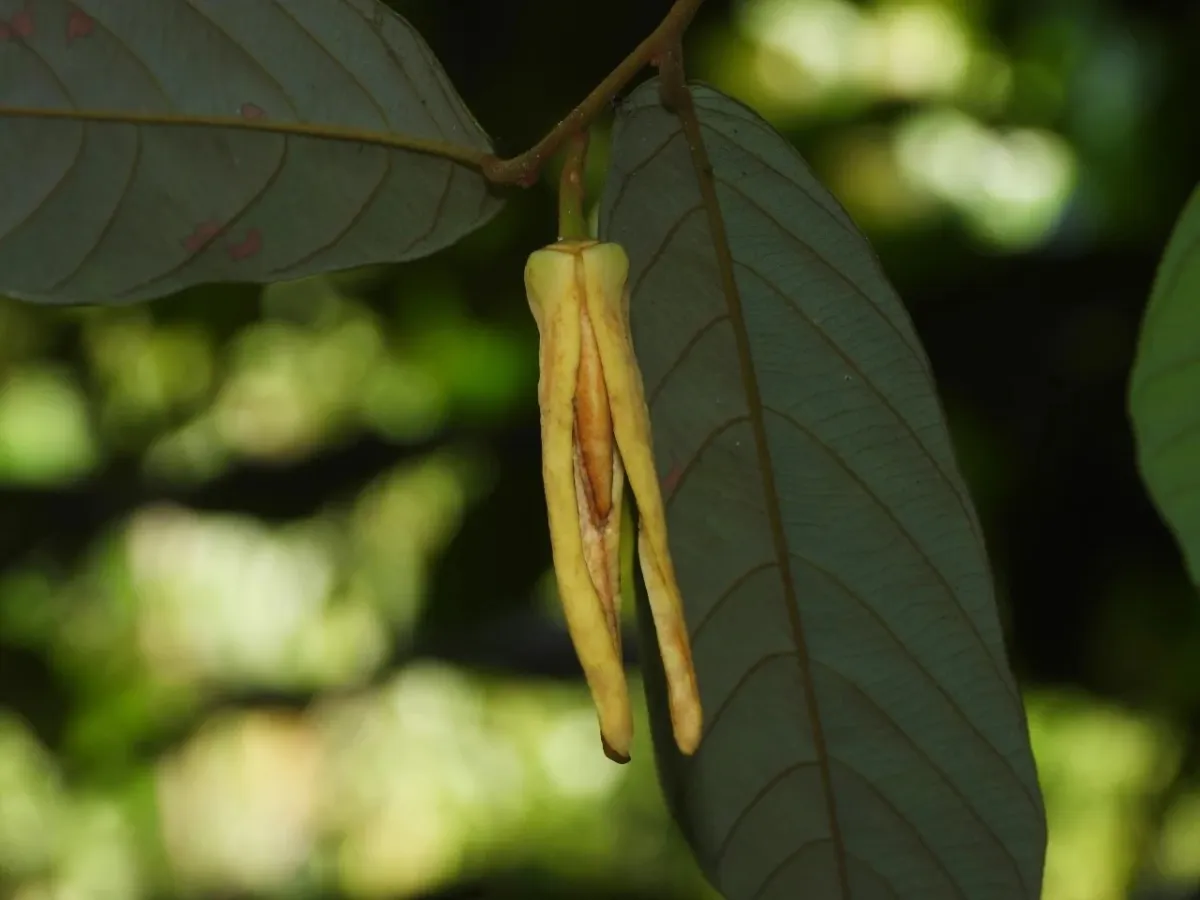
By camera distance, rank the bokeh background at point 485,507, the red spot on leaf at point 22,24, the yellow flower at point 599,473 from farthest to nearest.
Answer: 1. the bokeh background at point 485,507
2. the red spot on leaf at point 22,24
3. the yellow flower at point 599,473

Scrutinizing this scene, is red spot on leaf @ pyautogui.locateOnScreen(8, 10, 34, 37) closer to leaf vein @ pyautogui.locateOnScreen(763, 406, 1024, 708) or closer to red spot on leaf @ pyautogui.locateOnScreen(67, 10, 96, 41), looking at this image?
red spot on leaf @ pyautogui.locateOnScreen(67, 10, 96, 41)

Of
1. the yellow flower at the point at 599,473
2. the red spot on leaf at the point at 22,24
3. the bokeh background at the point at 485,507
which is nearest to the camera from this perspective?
the yellow flower at the point at 599,473

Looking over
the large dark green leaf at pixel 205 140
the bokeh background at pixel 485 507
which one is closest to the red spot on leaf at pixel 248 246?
the large dark green leaf at pixel 205 140

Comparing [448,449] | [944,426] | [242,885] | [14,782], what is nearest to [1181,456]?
[944,426]

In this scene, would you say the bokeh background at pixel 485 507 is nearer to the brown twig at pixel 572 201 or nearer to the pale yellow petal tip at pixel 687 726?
the brown twig at pixel 572 201

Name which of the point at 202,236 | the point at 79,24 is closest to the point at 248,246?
the point at 202,236

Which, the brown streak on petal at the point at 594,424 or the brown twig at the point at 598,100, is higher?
the brown twig at the point at 598,100

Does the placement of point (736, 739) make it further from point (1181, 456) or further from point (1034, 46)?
point (1034, 46)
